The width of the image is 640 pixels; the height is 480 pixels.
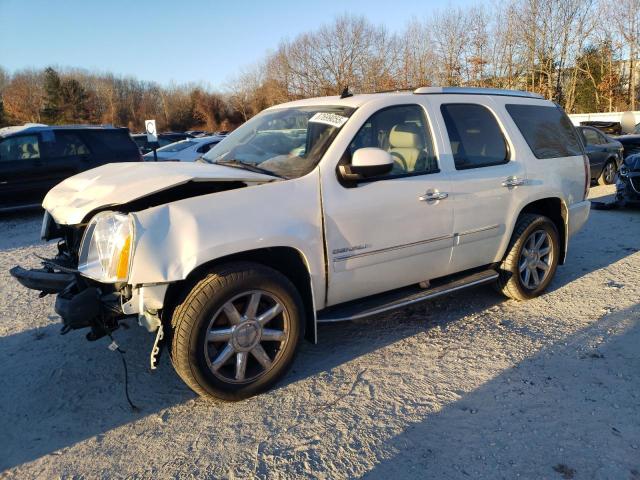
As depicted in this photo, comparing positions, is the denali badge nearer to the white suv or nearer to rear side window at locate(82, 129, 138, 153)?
the white suv

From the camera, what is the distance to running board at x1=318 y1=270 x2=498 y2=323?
134 inches

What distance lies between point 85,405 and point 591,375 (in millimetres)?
3385

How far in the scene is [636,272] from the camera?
5477 millimetres

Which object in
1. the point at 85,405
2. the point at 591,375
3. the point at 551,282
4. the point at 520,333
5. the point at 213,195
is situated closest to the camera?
the point at 213,195

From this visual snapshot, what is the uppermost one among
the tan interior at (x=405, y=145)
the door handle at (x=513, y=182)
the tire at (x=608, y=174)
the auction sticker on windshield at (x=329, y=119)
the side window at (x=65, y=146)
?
the side window at (x=65, y=146)

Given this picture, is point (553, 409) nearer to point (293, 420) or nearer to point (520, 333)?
point (520, 333)

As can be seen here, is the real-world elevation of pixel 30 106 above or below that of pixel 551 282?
above

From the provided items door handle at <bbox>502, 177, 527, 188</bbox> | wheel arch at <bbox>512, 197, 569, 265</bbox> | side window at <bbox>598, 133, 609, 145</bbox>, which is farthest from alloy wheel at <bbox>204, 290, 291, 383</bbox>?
side window at <bbox>598, 133, 609, 145</bbox>

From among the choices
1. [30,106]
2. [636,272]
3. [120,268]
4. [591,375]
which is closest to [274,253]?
[120,268]

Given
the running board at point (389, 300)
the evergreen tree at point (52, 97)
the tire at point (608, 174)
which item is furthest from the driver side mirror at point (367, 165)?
the evergreen tree at point (52, 97)

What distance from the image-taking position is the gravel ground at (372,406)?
8.36 feet

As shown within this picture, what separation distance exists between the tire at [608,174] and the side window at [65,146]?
12.4 meters

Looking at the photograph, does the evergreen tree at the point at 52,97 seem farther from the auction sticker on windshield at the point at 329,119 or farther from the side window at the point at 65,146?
the auction sticker on windshield at the point at 329,119

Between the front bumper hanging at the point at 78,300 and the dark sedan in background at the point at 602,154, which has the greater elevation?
the dark sedan in background at the point at 602,154
